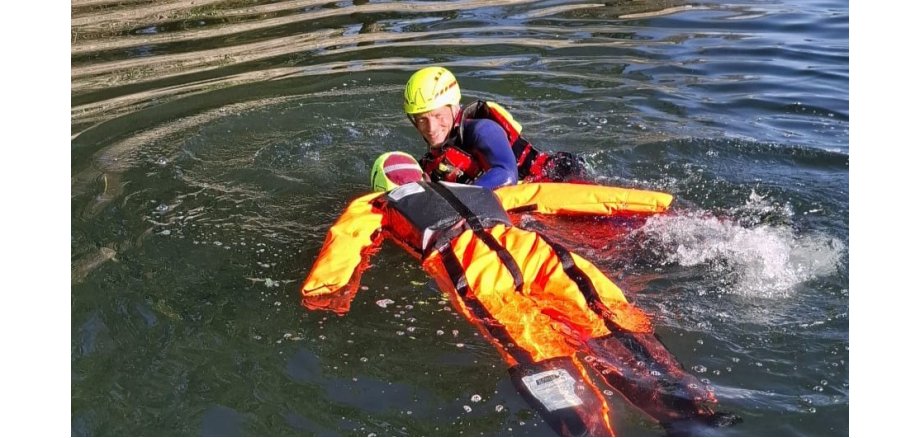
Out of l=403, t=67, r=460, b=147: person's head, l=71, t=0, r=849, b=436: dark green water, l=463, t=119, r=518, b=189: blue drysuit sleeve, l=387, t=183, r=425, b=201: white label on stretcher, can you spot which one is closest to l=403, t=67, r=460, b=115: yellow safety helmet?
l=403, t=67, r=460, b=147: person's head

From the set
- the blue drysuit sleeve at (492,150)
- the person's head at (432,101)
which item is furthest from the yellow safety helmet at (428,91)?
the blue drysuit sleeve at (492,150)

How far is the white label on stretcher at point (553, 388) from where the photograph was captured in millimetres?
3873

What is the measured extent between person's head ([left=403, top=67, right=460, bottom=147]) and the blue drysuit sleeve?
0.61 ft

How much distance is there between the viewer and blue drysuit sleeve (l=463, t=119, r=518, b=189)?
590 cm

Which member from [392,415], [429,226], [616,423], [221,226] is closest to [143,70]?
[221,226]

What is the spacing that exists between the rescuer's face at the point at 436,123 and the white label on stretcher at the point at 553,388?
2324mm

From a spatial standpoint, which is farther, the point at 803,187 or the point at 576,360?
the point at 803,187

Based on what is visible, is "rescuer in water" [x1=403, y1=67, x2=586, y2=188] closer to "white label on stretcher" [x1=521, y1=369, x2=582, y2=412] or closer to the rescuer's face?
the rescuer's face

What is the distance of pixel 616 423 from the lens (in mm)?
3861

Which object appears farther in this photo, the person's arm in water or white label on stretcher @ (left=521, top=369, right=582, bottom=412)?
the person's arm in water

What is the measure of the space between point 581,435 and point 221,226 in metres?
3.43

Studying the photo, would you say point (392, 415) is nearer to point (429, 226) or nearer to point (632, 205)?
point (429, 226)

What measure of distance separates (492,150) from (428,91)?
2.14 feet

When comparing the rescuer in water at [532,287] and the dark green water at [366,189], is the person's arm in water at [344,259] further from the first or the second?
the dark green water at [366,189]
